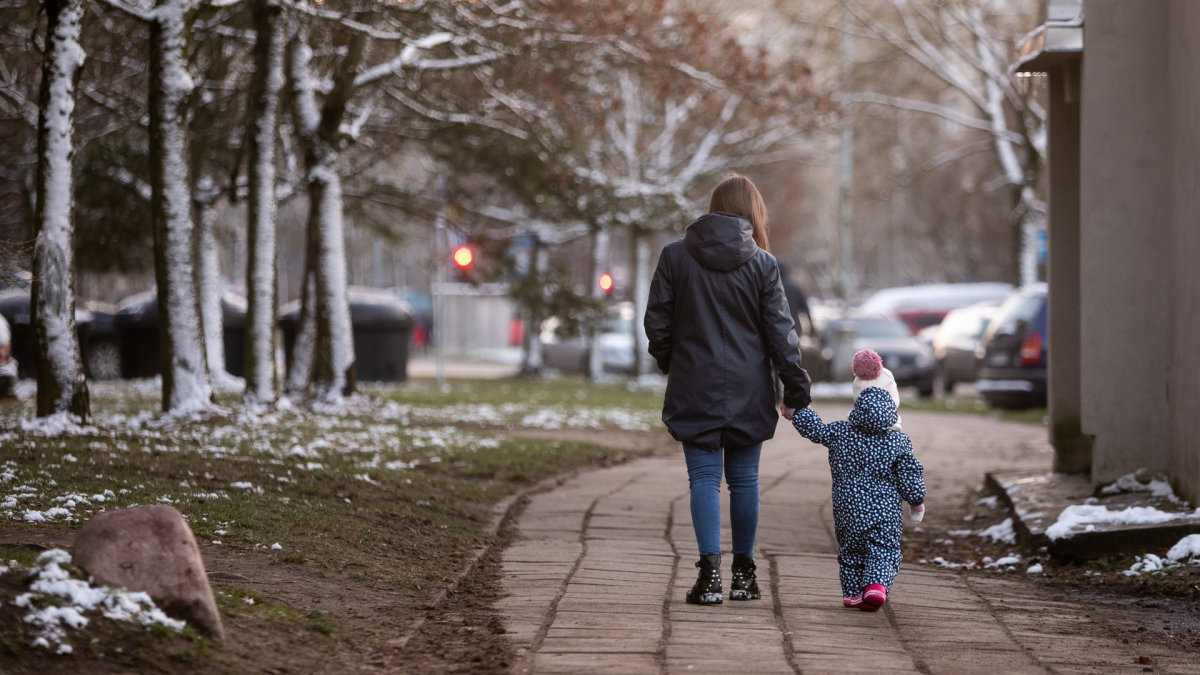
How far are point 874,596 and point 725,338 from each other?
1.22 m

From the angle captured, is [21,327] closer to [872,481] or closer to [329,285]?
[329,285]

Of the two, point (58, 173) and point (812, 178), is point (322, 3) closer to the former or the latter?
point (58, 173)

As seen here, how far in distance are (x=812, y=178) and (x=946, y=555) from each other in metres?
60.0

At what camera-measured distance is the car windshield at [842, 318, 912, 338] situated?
26.2 meters

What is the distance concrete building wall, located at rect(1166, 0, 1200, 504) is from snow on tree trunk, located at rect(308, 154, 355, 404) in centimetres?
958

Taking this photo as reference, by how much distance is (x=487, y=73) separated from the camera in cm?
1834

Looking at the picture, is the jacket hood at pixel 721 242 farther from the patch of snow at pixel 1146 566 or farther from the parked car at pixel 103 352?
the parked car at pixel 103 352

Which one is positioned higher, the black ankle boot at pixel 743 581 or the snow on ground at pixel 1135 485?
the snow on ground at pixel 1135 485

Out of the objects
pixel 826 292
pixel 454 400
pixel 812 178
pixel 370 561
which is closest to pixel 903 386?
pixel 454 400

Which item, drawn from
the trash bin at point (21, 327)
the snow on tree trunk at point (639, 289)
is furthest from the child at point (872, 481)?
the snow on tree trunk at point (639, 289)

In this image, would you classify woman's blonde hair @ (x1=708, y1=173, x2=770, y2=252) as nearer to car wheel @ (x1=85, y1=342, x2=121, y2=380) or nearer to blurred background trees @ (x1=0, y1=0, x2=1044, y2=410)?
blurred background trees @ (x1=0, y1=0, x2=1044, y2=410)

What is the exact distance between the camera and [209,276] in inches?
822

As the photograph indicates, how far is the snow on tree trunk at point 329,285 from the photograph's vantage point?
1574 cm

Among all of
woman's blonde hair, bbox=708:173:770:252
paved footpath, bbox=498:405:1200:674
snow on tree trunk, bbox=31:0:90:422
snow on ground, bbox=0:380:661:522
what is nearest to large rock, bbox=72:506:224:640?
paved footpath, bbox=498:405:1200:674
